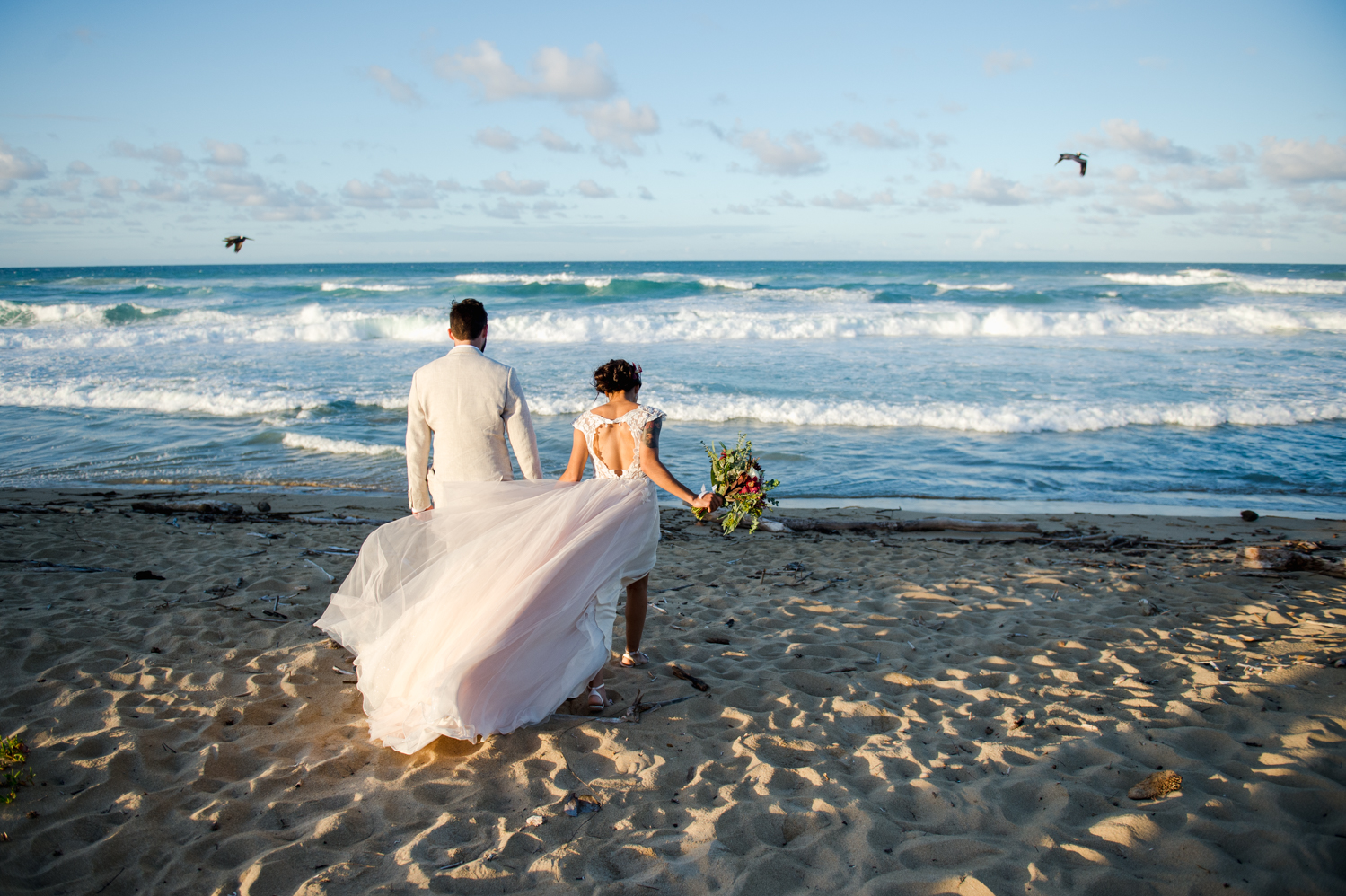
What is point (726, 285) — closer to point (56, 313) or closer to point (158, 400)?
point (158, 400)

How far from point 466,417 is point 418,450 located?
0.32 metres

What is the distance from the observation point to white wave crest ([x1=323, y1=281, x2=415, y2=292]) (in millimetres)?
39094

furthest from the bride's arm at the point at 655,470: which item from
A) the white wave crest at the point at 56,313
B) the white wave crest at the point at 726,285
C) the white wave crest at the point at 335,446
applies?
the white wave crest at the point at 726,285

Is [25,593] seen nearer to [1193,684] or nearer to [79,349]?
[1193,684]

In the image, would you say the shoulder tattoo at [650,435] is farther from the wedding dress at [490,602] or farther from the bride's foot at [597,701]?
the bride's foot at [597,701]

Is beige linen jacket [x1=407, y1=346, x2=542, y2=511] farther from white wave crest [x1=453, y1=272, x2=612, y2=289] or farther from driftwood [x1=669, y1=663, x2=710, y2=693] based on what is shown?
white wave crest [x1=453, y1=272, x2=612, y2=289]

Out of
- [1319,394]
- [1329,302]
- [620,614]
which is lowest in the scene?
[620,614]

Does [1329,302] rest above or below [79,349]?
above

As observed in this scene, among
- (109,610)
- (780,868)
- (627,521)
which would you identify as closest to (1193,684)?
(780,868)

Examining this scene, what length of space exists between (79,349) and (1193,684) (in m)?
24.8

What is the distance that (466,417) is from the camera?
3551mm

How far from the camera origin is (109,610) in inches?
185

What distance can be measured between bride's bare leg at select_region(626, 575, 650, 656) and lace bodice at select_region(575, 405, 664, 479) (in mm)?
604

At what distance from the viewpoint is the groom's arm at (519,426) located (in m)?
3.56
